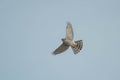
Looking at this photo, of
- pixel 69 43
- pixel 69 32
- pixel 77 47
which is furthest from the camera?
pixel 77 47

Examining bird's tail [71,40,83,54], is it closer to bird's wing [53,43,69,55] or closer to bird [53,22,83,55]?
bird [53,22,83,55]

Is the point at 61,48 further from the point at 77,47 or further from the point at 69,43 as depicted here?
the point at 77,47

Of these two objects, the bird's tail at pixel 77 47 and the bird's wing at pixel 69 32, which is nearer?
the bird's wing at pixel 69 32

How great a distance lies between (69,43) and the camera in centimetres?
3152

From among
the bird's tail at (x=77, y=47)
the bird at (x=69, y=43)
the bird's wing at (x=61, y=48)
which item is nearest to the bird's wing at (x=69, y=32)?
the bird at (x=69, y=43)

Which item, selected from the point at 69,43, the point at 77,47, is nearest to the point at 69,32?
the point at 69,43

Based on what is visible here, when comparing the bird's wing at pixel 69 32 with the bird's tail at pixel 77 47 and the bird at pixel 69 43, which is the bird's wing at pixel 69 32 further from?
the bird's tail at pixel 77 47

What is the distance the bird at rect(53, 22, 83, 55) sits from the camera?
31.3 meters

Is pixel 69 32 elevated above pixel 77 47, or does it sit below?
above

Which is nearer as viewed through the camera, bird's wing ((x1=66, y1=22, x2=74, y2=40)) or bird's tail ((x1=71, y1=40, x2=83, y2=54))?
bird's wing ((x1=66, y1=22, x2=74, y2=40))

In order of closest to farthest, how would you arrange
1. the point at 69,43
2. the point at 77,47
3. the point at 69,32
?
the point at 69,32 < the point at 69,43 < the point at 77,47

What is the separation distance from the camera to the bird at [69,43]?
31344 mm

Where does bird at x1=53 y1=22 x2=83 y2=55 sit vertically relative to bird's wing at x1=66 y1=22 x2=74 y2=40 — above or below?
below

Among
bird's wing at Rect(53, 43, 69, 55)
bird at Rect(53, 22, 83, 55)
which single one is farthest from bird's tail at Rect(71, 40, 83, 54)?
bird's wing at Rect(53, 43, 69, 55)
